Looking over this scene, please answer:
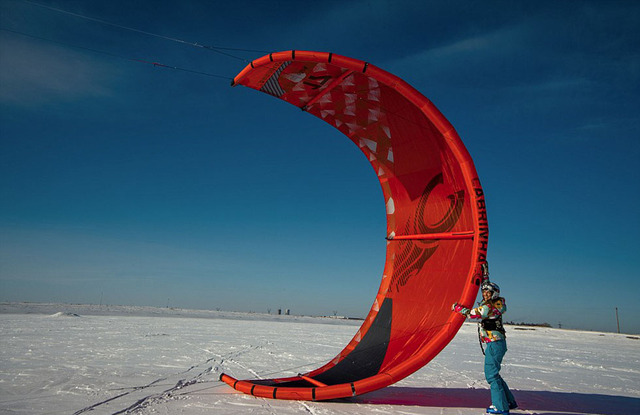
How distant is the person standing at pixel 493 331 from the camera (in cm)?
427

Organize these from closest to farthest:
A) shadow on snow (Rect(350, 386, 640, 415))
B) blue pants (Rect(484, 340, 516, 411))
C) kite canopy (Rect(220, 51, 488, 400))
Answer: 1. blue pants (Rect(484, 340, 516, 411))
2. kite canopy (Rect(220, 51, 488, 400))
3. shadow on snow (Rect(350, 386, 640, 415))

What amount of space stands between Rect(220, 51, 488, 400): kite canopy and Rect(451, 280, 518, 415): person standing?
0.12 m

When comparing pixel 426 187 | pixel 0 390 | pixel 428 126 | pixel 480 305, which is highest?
pixel 428 126

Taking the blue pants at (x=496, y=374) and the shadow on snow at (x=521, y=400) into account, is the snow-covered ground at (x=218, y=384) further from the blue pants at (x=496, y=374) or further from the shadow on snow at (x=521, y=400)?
the blue pants at (x=496, y=374)

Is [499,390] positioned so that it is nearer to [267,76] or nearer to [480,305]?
[480,305]

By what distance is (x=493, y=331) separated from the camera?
4.41m

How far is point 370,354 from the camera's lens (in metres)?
5.47

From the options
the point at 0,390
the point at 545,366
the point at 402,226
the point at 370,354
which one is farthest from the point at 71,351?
the point at 545,366

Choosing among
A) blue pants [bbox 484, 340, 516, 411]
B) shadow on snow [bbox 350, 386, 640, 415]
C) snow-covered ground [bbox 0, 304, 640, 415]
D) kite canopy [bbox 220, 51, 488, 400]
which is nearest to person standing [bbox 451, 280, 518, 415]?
blue pants [bbox 484, 340, 516, 411]

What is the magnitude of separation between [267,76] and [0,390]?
15.5 feet

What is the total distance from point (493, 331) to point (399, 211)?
2.31 m

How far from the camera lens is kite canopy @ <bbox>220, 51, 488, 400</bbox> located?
4484 mm

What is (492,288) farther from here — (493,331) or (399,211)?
(399,211)

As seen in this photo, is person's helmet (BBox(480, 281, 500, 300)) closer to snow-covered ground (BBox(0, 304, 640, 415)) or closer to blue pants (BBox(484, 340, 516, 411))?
blue pants (BBox(484, 340, 516, 411))
